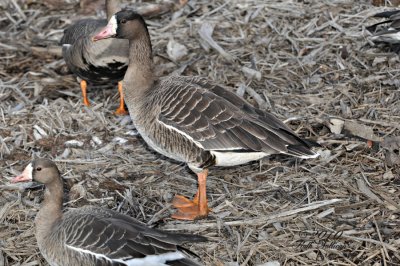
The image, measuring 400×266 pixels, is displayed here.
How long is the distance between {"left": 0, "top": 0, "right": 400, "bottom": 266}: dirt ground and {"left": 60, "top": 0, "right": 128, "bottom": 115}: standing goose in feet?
1.04

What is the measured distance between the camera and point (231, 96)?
617 centimetres

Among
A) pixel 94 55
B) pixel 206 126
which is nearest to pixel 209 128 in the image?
pixel 206 126

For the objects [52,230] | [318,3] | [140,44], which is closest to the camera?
[52,230]

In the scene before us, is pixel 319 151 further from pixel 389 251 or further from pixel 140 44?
pixel 140 44

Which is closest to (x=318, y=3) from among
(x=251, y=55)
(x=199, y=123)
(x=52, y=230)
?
(x=251, y=55)

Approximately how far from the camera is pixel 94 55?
7621mm

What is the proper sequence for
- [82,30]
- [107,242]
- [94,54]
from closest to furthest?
[107,242]
[94,54]
[82,30]

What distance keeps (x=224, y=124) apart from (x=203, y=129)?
0.61 ft

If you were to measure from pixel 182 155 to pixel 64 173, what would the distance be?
1.25 metres

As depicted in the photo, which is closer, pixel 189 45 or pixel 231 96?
pixel 231 96

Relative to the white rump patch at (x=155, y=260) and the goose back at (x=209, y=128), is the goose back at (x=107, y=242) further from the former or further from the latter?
the goose back at (x=209, y=128)

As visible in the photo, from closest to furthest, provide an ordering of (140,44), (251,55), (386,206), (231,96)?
1. (386,206)
2. (231,96)
3. (140,44)
4. (251,55)

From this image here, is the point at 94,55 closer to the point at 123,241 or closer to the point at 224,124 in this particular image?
the point at 224,124

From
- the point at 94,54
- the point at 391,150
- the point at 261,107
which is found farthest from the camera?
the point at 94,54
